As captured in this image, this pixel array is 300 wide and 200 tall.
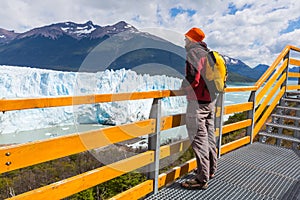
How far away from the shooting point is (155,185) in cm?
225

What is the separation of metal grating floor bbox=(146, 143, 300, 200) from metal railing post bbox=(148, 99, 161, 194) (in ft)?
0.53

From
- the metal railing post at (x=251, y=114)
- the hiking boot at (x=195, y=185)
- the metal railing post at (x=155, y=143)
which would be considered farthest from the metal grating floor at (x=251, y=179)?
the metal railing post at (x=251, y=114)

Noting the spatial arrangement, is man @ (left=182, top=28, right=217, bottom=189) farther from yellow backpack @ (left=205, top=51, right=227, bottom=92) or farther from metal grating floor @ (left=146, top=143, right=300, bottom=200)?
metal grating floor @ (left=146, top=143, right=300, bottom=200)

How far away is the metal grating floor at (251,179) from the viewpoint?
7.33 ft

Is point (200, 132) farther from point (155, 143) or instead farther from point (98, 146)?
point (98, 146)

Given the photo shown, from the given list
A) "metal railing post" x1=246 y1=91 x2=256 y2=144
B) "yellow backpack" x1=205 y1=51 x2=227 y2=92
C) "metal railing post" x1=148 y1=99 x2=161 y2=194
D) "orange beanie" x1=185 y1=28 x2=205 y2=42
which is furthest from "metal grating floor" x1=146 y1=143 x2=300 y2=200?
"orange beanie" x1=185 y1=28 x2=205 y2=42

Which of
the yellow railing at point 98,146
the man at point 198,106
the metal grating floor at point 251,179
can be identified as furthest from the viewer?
the metal grating floor at point 251,179

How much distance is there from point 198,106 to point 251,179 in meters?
1.09

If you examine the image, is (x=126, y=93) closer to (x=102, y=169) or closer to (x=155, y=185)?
(x=102, y=169)

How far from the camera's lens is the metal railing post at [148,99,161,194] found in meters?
2.16

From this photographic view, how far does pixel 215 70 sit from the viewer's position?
2.16 metres

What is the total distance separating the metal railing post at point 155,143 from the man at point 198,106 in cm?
30

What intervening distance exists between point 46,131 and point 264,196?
111ft

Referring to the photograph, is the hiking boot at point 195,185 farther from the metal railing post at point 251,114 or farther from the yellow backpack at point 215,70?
the metal railing post at point 251,114
